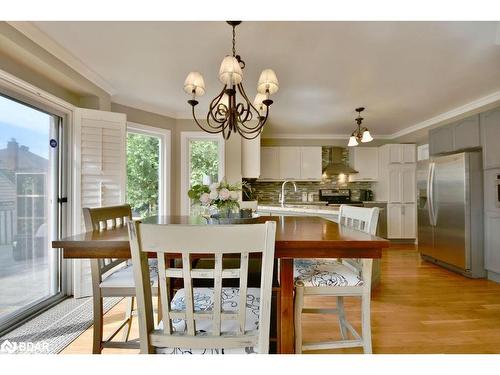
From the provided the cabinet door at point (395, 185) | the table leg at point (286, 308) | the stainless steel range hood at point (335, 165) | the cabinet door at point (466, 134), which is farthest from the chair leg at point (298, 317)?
the cabinet door at point (395, 185)

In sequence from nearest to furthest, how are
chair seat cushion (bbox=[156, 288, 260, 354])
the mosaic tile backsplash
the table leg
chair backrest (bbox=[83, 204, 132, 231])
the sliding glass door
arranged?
1. chair seat cushion (bbox=[156, 288, 260, 354])
2. the table leg
3. chair backrest (bbox=[83, 204, 132, 231])
4. the sliding glass door
5. the mosaic tile backsplash

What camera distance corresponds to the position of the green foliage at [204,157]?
4215 mm

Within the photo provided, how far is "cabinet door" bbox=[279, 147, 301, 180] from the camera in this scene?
562cm

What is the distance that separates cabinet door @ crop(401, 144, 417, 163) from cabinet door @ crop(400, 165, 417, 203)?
0.14m

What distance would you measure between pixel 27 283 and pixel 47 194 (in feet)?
2.68

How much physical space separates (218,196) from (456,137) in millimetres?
3603

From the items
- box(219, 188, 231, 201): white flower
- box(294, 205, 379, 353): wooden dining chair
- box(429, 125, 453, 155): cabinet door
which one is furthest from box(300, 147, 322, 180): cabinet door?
box(219, 188, 231, 201): white flower

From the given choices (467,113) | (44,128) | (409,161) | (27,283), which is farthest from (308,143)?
(27,283)

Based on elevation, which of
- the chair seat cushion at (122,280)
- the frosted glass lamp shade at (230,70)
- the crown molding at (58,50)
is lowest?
the chair seat cushion at (122,280)

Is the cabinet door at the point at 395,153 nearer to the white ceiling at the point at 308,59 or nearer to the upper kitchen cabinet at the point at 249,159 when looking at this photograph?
the white ceiling at the point at 308,59

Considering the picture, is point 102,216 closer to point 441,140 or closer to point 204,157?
point 204,157

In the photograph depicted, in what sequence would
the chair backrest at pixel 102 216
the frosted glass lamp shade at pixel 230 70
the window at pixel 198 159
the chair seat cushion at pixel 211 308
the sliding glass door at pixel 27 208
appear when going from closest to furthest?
the chair seat cushion at pixel 211 308
the chair backrest at pixel 102 216
the frosted glass lamp shade at pixel 230 70
the sliding glass door at pixel 27 208
the window at pixel 198 159

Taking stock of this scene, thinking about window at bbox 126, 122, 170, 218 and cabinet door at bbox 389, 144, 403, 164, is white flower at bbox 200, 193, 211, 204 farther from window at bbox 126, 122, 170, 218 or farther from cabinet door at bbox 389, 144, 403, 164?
cabinet door at bbox 389, 144, 403, 164
